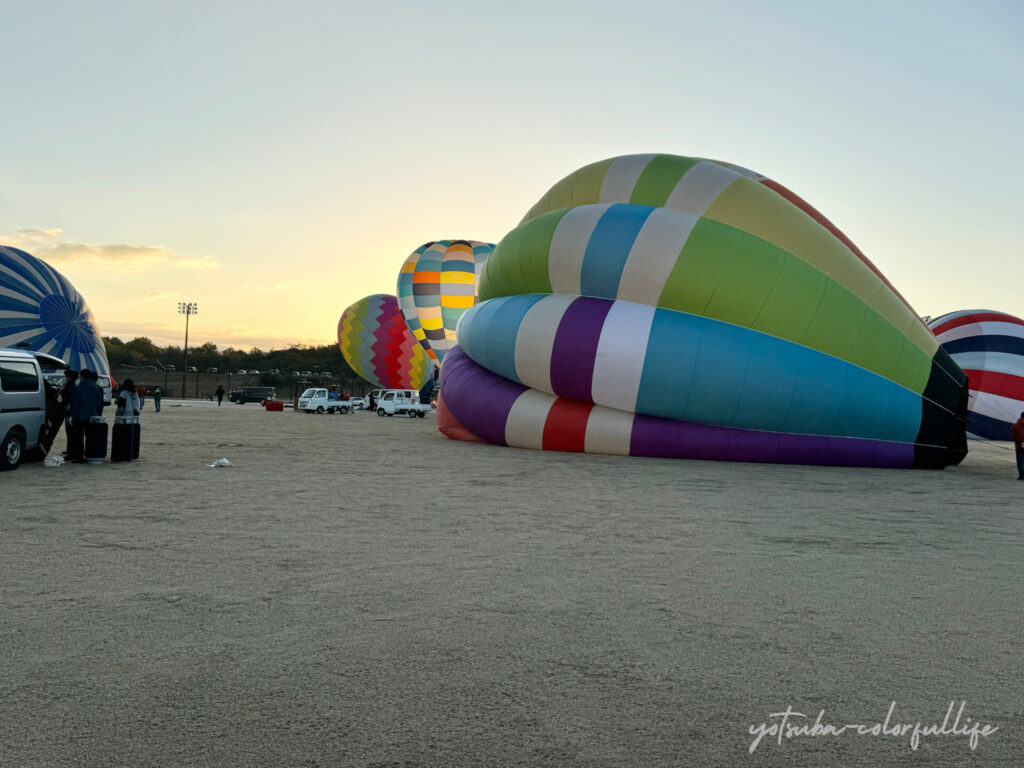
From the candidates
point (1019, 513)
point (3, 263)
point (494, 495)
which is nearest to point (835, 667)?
point (494, 495)

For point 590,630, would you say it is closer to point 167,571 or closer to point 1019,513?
point 167,571

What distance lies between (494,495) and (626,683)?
21.7ft

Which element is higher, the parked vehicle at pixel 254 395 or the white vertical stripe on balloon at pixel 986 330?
the white vertical stripe on balloon at pixel 986 330

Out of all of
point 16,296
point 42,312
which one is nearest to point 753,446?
point 16,296

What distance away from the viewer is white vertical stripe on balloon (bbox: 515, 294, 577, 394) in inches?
647

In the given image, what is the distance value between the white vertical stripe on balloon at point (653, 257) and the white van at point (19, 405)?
9.74 m

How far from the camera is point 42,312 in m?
→ 35.3

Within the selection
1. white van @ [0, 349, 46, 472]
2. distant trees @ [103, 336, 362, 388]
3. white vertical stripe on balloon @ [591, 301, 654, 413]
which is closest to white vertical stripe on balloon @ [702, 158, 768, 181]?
white vertical stripe on balloon @ [591, 301, 654, 413]

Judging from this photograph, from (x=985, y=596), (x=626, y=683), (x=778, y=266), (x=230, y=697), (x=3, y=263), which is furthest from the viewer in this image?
(x=3, y=263)

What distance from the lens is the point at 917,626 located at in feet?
15.7

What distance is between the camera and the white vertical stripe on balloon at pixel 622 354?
610 inches

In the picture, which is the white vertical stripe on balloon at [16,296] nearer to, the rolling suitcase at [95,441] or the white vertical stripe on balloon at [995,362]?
the rolling suitcase at [95,441]

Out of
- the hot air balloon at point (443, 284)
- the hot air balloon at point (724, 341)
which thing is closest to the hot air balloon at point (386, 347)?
the hot air balloon at point (443, 284)

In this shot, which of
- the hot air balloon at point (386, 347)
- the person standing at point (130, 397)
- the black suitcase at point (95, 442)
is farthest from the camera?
Result: the hot air balloon at point (386, 347)
